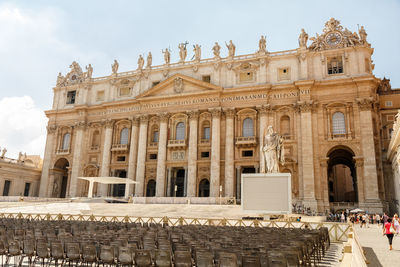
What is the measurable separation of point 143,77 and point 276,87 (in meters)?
19.8

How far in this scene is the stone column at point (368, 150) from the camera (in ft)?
116

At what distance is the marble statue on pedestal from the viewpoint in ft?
82.9

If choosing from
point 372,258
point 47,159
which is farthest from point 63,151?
point 372,258

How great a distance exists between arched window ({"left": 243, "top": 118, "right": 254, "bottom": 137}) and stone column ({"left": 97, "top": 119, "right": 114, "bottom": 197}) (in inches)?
773

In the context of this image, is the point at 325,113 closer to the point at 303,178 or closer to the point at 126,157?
the point at 303,178

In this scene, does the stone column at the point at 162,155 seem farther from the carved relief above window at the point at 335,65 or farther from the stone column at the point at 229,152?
the carved relief above window at the point at 335,65

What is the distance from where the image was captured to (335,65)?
41.3 meters

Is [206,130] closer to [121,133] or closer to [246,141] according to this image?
[246,141]

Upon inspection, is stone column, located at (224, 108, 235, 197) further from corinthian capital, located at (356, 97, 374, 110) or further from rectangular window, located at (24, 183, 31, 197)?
rectangular window, located at (24, 183, 31, 197)

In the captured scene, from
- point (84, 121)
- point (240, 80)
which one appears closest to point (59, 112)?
point (84, 121)

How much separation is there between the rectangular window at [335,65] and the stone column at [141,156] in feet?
82.2

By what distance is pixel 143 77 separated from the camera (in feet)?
163

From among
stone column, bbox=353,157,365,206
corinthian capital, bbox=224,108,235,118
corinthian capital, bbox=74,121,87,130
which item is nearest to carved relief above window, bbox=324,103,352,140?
stone column, bbox=353,157,365,206

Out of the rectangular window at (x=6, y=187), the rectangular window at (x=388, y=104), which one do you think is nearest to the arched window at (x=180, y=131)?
the rectangular window at (x=388, y=104)
